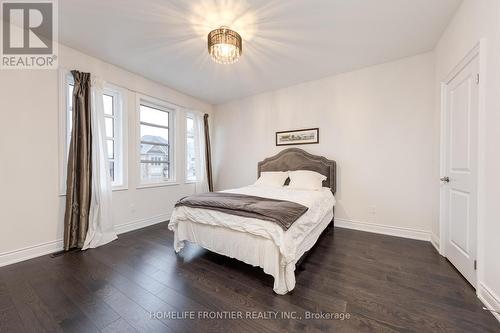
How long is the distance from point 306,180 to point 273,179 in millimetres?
635

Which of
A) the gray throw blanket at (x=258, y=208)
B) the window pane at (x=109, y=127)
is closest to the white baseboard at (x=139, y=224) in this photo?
the window pane at (x=109, y=127)

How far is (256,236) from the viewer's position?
1975 millimetres

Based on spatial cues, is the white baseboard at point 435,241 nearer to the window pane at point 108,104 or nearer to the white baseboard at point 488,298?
the white baseboard at point 488,298

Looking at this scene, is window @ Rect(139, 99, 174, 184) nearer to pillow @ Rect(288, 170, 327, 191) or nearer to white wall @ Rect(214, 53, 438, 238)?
white wall @ Rect(214, 53, 438, 238)

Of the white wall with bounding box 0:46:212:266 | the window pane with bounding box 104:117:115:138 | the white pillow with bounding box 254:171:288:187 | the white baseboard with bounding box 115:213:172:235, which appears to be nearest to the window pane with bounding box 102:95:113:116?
the window pane with bounding box 104:117:115:138

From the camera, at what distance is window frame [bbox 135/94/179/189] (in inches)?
145

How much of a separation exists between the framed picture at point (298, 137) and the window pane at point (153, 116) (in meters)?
2.38

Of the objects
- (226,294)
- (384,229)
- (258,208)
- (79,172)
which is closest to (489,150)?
(258,208)

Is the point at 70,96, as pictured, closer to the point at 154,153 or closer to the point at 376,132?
the point at 154,153

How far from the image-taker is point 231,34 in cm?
224

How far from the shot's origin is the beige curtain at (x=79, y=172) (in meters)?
2.69

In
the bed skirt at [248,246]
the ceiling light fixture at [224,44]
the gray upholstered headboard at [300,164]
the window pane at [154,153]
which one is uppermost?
the ceiling light fixture at [224,44]

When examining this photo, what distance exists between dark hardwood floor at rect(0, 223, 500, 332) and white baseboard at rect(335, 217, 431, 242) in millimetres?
412

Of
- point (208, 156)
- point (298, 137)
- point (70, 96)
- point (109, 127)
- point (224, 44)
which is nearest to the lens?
point (224, 44)
